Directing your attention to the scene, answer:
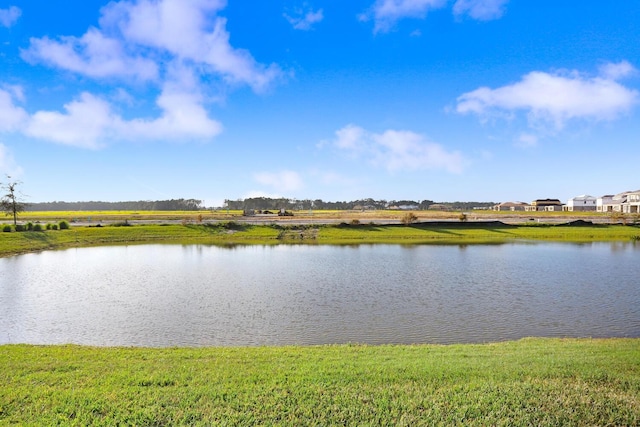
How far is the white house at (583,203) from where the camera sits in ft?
454

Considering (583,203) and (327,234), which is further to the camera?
(583,203)

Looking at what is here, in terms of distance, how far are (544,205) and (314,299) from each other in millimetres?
161974

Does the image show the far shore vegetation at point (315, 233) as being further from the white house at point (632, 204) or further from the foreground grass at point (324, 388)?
the white house at point (632, 204)

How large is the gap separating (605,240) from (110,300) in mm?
57358

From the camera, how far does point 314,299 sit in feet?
65.5

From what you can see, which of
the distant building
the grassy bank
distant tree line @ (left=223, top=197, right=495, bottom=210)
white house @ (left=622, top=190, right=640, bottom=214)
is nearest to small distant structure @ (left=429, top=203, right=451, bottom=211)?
distant tree line @ (left=223, top=197, right=495, bottom=210)

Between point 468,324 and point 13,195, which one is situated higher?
point 13,195

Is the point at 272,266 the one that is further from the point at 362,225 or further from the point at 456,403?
the point at 362,225

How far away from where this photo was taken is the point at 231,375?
8.87 m

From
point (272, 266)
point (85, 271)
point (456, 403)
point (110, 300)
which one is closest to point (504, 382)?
point (456, 403)

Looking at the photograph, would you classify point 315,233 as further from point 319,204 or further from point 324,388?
point 319,204

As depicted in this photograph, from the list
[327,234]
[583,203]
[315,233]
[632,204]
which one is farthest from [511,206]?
[315,233]

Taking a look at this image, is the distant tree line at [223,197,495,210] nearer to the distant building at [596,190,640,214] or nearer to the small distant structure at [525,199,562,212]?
the small distant structure at [525,199,562,212]

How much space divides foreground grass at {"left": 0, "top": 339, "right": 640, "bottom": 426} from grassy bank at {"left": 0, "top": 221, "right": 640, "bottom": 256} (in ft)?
138
